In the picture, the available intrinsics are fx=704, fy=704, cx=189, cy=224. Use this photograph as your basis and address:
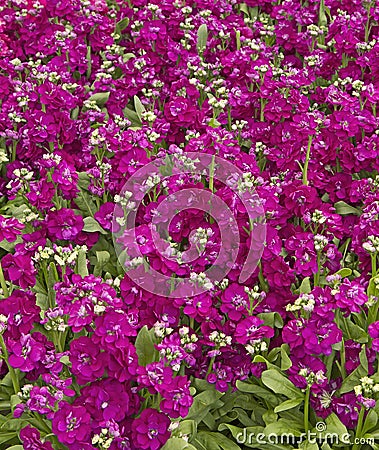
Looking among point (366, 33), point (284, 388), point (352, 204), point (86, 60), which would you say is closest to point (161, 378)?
point (284, 388)

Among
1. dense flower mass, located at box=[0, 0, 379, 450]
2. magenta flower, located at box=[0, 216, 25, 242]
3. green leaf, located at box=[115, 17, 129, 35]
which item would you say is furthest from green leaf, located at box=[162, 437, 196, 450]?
green leaf, located at box=[115, 17, 129, 35]

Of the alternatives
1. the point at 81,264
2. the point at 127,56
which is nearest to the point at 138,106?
the point at 127,56

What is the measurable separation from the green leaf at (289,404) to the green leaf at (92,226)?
121 centimetres

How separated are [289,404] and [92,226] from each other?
1.28 meters

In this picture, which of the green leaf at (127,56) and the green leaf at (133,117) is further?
the green leaf at (127,56)

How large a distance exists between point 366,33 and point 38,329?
291cm

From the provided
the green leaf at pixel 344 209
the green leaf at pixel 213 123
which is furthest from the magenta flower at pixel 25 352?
the green leaf at pixel 344 209

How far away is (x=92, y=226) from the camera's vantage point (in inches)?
131

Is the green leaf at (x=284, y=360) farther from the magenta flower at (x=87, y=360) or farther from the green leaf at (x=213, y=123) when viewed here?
the green leaf at (x=213, y=123)

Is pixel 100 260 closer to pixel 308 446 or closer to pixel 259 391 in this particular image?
pixel 259 391

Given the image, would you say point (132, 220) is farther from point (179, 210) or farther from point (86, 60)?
point (86, 60)

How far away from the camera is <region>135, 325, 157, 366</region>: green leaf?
2631mm

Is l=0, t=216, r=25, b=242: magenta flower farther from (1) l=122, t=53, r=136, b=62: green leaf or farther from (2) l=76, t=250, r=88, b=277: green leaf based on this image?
(1) l=122, t=53, r=136, b=62: green leaf

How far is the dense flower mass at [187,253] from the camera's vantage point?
2355 mm
